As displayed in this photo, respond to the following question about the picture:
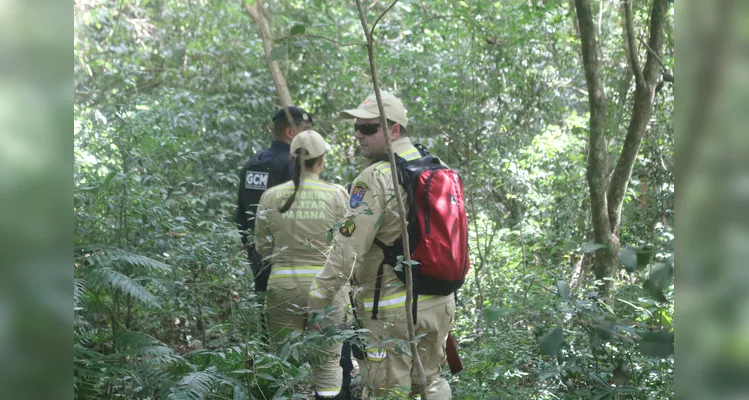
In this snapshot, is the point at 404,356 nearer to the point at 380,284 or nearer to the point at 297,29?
the point at 380,284

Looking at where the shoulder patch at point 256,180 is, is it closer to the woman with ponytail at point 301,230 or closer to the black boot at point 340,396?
the woman with ponytail at point 301,230

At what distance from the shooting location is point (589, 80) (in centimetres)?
590

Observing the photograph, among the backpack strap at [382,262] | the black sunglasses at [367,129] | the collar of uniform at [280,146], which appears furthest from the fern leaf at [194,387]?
the collar of uniform at [280,146]

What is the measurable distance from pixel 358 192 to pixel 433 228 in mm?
434

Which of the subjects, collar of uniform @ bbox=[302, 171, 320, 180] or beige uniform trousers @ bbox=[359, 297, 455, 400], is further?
collar of uniform @ bbox=[302, 171, 320, 180]

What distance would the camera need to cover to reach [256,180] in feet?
17.5

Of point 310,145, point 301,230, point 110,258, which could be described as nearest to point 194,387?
point 110,258

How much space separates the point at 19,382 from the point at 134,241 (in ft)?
12.3

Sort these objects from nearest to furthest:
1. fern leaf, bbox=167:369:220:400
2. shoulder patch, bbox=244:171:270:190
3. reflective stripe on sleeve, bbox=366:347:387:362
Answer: fern leaf, bbox=167:369:220:400, reflective stripe on sleeve, bbox=366:347:387:362, shoulder patch, bbox=244:171:270:190

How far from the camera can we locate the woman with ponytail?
Answer: 4605 mm

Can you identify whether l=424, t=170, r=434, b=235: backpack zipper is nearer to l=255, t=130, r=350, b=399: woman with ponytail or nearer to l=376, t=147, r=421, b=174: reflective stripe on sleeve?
l=376, t=147, r=421, b=174: reflective stripe on sleeve

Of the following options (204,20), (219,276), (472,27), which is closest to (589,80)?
(472,27)

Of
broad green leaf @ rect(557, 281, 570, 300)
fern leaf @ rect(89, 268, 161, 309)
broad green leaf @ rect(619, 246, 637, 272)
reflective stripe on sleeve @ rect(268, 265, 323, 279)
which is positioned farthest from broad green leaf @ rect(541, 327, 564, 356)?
reflective stripe on sleeve @ rect(268, 265, 323, 279)

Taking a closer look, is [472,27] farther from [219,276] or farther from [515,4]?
[219,276]
